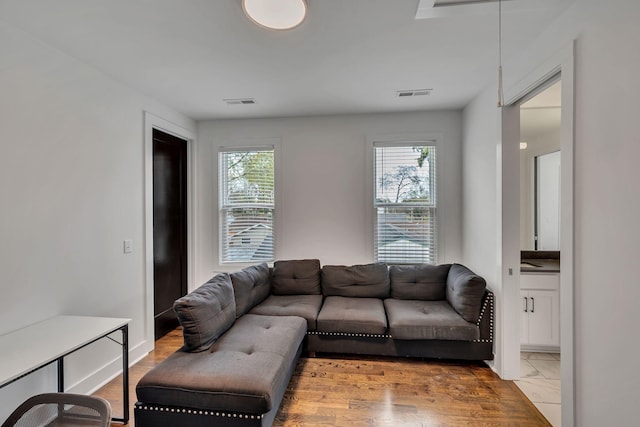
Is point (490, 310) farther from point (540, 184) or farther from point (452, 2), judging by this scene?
point (452, 2)

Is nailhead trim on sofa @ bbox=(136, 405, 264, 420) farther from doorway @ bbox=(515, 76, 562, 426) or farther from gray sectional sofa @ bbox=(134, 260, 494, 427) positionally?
doorway @ bbox=(515, 76, 562, 426)

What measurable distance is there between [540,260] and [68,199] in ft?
14.9

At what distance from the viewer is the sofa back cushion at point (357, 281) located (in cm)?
344

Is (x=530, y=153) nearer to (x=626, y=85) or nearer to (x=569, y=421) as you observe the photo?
(x=626, y=85)

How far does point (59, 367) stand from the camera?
6.59ft

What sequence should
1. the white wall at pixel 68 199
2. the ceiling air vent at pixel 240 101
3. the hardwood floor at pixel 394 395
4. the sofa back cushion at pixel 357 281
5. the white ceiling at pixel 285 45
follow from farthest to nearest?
1. the sofa back cushion at pixel 357 281
2. the ceiling air vent at pixel 240 101
3. the hardwood floor at pixel 394 395
4. the white wall at pixel 68 199
5. the white ceiling at pixel 285 45

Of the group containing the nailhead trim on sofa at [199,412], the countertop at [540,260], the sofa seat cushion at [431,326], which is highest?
the countertop at [540,260]

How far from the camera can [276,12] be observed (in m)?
1.73

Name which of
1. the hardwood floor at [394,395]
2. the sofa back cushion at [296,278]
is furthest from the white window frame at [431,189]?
the hardwood floor at [394,395]

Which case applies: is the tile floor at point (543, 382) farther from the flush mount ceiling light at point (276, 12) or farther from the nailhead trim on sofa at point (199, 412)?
the flush mount ceiling light at point (276, 12)

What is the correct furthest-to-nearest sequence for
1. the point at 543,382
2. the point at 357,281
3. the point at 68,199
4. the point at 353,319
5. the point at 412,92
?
the point at 357,281 < the point at 412,92 < the point at 353,319 < the point at 543,382 < the point at 68,199

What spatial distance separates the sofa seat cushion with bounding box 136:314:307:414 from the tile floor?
1.88 metres

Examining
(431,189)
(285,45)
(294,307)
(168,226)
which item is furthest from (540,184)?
(168,226)

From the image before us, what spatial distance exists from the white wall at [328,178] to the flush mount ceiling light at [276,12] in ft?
6.56
